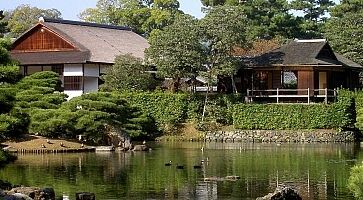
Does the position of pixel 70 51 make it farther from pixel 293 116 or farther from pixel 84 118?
pixel 293 116

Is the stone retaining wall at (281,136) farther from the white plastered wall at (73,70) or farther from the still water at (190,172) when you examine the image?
the white plastered wall at (73,70)

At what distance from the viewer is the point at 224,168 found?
3111 cm

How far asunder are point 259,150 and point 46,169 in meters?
14.1

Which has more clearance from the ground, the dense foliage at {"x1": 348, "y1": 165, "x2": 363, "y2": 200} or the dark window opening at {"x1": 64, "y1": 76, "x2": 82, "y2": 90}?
the dark window opening at {"x1": 64, "y1": 76, "x2": 82, "y2": 90}

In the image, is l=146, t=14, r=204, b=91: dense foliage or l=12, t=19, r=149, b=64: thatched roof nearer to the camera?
l=146, t=14, r=204, b=91: dense foliage

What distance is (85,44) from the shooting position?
57.8 meters

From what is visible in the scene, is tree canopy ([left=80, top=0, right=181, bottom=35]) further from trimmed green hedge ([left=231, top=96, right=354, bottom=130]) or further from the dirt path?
the dirt path

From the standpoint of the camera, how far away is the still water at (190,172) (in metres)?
24.3

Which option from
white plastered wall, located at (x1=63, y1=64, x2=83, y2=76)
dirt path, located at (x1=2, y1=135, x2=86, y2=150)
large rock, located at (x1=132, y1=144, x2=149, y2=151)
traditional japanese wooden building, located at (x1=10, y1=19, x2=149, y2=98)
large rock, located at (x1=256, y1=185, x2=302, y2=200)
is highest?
traditional japanese wooden building, located at (x1=10, y1=19, x2=149, y2=98)

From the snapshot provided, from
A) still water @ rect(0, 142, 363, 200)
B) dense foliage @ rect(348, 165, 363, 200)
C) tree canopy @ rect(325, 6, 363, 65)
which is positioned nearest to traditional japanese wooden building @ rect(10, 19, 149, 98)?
tree canopy @ rect(325, 6, 363, 65)

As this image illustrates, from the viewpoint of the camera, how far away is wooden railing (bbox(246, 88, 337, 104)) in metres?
50.1

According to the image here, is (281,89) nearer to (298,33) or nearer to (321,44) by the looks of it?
(321,44)

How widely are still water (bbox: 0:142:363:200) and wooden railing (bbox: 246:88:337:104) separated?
877cm

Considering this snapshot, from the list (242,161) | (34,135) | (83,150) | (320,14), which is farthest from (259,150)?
(320,14)
